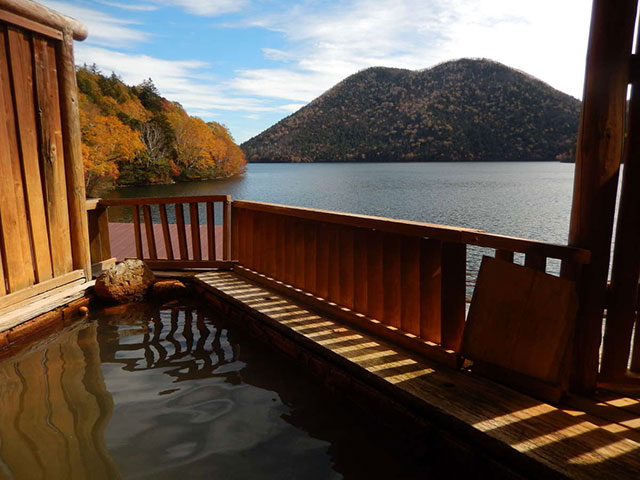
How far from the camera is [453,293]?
2.94m

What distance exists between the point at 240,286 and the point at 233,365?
148cm

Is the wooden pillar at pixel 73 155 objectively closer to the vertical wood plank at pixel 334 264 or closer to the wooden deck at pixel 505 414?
the vertical wood plank at pixel 334 264

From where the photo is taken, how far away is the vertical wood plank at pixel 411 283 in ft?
10.5

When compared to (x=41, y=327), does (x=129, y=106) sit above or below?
above

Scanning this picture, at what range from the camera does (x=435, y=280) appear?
3074mm

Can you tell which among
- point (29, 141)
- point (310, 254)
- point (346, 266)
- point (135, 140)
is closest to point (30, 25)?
point (29, 141)

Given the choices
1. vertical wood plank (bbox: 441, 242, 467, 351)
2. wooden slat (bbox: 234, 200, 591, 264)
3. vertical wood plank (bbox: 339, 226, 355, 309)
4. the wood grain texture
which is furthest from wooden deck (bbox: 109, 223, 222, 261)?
the wood grain texture

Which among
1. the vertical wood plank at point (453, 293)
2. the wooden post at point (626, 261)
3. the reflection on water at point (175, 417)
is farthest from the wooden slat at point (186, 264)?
A: the wooden post at point (626, 261)

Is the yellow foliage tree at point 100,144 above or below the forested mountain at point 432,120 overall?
below

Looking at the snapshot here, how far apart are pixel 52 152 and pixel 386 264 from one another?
13.0 feet

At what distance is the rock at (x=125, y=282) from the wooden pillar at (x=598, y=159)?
15.9 ft

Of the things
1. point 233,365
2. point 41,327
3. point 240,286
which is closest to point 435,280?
point 233,365

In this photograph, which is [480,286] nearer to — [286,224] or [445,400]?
[445,400]

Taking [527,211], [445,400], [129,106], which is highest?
[129,106]
